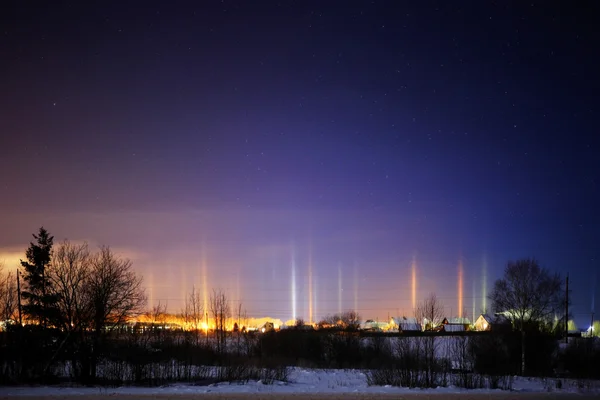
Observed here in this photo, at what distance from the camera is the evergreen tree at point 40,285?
3303 centimetres

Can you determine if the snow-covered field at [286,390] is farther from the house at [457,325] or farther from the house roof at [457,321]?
the house roof at [457,321]

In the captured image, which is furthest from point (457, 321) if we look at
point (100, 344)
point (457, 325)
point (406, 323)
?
point (100, 344)

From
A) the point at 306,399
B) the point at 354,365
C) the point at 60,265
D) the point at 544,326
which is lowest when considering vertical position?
the point at 354,365

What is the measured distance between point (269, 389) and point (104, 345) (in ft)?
39.4

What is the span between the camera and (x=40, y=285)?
114 feet

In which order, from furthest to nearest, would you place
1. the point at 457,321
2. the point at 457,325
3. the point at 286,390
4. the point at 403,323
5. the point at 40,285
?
the point at 457,321, the point at 457,325, the point at 403,323, the point at 40,285, the point at 286,390

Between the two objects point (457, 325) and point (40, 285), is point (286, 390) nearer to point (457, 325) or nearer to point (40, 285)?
point (40, 285)

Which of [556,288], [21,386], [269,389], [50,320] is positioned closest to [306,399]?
[269,389]

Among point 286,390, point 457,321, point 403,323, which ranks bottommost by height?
point 457,321

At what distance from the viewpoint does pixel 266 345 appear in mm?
56031

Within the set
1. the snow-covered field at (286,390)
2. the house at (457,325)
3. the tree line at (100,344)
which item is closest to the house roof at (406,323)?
the house at (457,325)

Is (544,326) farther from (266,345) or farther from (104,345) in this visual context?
(104,345)

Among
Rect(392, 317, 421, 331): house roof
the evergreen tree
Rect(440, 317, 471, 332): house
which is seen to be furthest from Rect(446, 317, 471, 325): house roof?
the evergreen tree

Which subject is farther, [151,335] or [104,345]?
[151,335]
